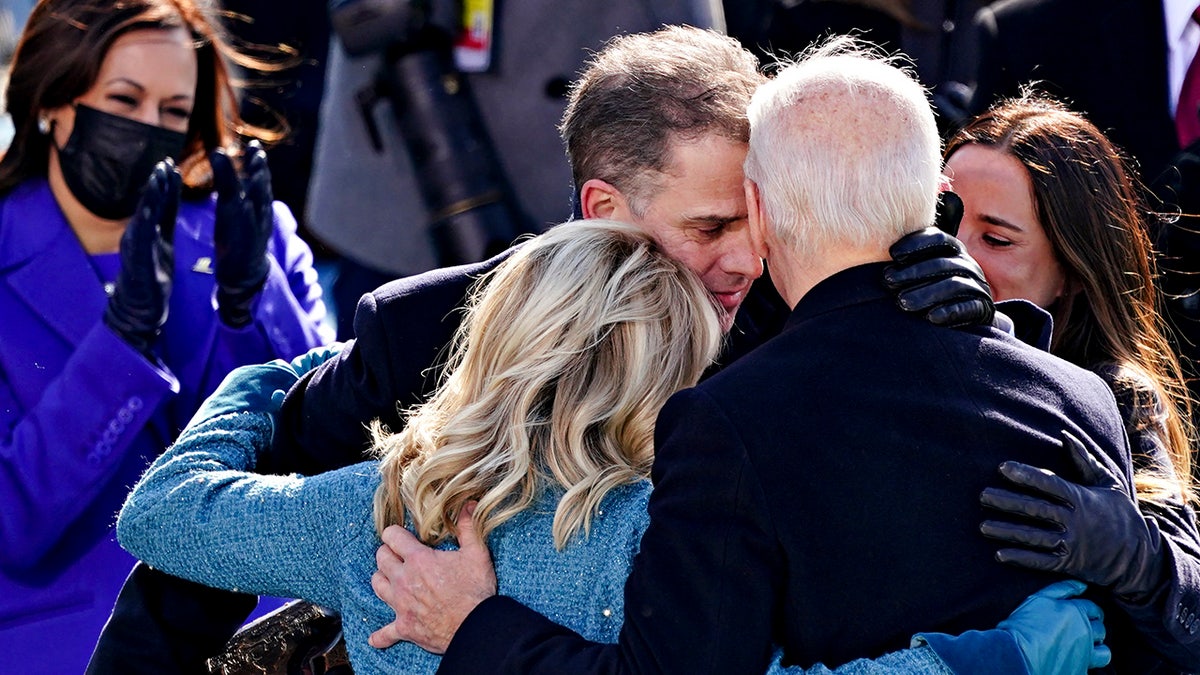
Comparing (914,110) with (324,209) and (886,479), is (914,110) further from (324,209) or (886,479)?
(324,209)

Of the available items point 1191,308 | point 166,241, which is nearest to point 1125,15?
point 1191,308

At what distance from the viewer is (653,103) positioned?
2389 millimetres

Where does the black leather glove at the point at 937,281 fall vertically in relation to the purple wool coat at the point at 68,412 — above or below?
above

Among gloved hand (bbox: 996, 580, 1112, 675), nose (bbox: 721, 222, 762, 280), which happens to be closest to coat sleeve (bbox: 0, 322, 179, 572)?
nose (bbox: 721, 222, 762, 280)

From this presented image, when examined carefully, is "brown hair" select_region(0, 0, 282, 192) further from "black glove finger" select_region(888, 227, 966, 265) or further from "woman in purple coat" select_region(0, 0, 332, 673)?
"black glove finger" select_region(888, 227, 966, 265)

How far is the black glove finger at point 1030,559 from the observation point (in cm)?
167

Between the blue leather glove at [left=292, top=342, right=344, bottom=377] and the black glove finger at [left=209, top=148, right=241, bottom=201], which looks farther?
the black glove finger at [left=209, top=148, right=241, bottom=201]

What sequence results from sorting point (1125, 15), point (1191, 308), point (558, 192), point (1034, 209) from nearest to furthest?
1. point (1034, 209)
2. point (1191, 308)
3. point (1125, 15)
4. point (558, 192)

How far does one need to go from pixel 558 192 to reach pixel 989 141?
1.87m

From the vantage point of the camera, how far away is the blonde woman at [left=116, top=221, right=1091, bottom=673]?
5.90 ft

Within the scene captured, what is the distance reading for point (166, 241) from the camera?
3010 mm

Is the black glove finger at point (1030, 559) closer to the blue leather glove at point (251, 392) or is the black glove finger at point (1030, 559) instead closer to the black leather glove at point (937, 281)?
the black leather glove at point (937, 281)

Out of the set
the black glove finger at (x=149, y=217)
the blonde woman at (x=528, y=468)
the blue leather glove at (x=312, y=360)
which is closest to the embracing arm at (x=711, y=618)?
the blonde woman at (x=528, y=468)

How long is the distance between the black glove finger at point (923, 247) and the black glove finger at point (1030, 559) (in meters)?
0.38
